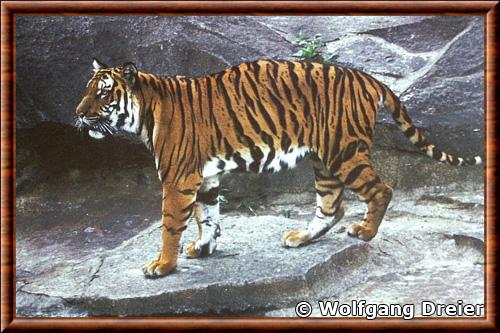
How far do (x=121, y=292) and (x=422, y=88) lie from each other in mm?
1812

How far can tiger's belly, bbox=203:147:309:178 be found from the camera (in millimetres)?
3840

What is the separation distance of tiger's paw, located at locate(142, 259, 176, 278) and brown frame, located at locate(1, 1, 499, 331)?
0.22m

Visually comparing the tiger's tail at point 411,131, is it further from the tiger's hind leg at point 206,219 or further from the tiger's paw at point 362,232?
the tiger's hind leg at point 206,219

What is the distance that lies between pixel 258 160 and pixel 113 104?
0.75 m

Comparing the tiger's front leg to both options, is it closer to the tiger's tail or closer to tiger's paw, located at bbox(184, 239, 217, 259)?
tiger's paw, located at bbox(184, 239, 217, 259)

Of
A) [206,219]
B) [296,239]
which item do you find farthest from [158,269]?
[296,239]

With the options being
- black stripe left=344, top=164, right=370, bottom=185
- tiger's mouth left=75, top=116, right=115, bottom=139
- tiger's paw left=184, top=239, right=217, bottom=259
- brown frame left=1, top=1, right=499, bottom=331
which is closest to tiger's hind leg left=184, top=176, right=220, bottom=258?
tiger's paw left=184, top=239, right=217, bottom=259

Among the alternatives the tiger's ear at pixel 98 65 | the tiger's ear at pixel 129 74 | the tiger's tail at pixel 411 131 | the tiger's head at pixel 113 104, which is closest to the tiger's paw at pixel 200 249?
the tiger's head at pixel 113 104

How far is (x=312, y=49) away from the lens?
13.3 feet

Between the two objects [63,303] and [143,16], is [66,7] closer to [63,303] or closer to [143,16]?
[143,16]

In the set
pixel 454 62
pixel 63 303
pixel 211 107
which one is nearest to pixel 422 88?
pixel 454 62

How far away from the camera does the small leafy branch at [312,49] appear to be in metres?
4.03

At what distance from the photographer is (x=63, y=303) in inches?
148

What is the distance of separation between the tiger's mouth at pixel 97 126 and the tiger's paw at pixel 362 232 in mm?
1280
